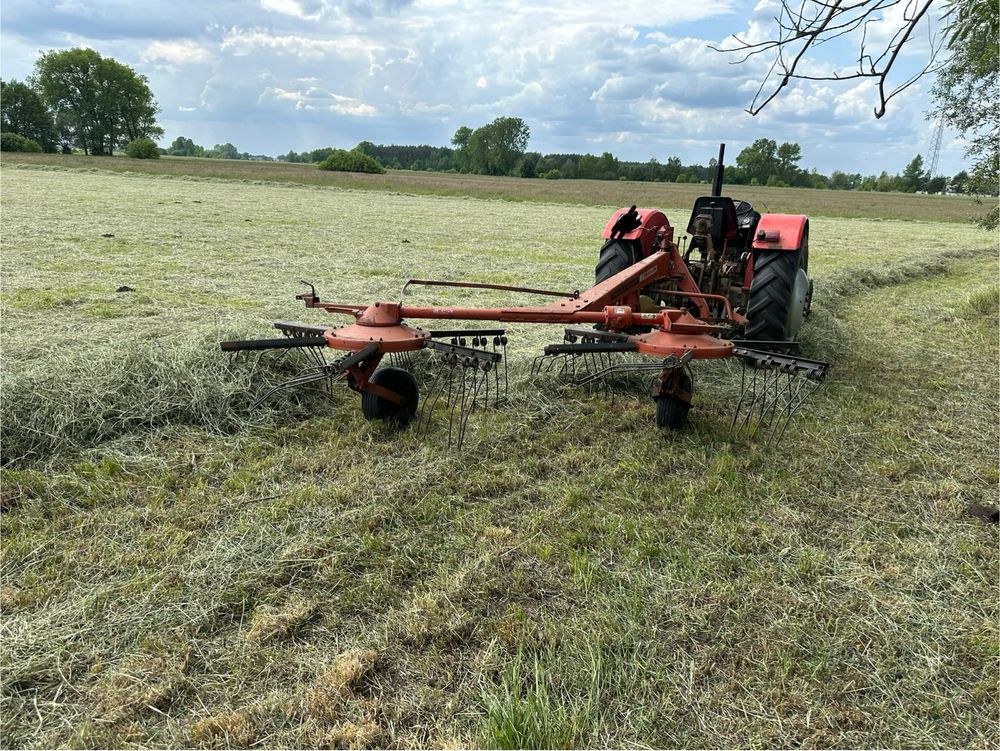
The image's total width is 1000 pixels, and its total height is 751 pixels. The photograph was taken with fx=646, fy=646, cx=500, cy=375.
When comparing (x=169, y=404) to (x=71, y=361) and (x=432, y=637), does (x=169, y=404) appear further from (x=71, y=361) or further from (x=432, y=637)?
(x=432, y=637)

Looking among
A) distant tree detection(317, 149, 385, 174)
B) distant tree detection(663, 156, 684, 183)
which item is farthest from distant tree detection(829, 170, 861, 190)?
distant tree detection(317, 149, 385, 174)

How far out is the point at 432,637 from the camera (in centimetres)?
231

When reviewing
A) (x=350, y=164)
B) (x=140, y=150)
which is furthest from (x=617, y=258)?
(x=140, y=150)

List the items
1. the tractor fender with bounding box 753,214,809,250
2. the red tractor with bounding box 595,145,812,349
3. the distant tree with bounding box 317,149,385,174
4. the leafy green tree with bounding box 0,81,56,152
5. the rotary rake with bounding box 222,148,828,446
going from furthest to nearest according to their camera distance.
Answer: the leafy green tree with bounding box 0,81,56,152, the distant tree with bounding box 317,149,385,174, the tractor fender with bounding box 753,214,809,250, the red tractor with bounding box 595,145,812,349, the rotary rake with bounding box 222,148,828,446

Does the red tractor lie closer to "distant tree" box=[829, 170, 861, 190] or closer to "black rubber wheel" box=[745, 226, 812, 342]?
"black rubber wheel" box=[745, 226, 812, 342]

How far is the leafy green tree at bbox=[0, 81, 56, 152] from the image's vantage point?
6719 centimetres

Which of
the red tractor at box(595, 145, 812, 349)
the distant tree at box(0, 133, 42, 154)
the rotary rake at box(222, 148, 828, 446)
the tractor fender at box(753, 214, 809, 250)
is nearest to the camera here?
the rotary rake at box(222, 148, 828, 446)

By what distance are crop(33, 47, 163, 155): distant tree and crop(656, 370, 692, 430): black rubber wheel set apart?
85.3m

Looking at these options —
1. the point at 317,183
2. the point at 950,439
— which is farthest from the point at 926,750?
the point at 317,183

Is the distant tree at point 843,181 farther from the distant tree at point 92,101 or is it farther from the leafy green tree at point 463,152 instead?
the distant tree at point 92,101

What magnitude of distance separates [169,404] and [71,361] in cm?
92

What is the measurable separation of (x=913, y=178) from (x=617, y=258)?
85604 millimetres

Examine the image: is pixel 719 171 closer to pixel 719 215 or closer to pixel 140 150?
pixel 719 215

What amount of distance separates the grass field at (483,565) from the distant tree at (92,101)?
83099 millimetres
